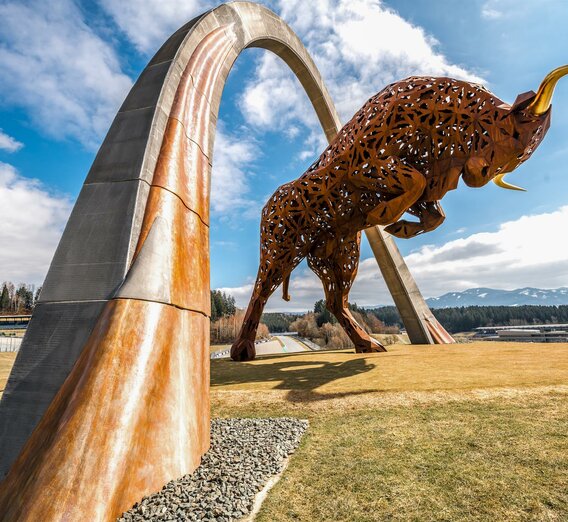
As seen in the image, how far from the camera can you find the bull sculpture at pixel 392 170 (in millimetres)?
7500

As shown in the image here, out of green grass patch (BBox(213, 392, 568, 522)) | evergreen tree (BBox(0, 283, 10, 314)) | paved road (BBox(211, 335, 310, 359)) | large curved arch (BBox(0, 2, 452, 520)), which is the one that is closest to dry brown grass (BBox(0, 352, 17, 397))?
large curved arch (BBox(0, 2, 452, 520))

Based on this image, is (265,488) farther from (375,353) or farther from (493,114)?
(375,353)

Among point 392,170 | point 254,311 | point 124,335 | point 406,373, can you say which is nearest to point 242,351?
point 254,311

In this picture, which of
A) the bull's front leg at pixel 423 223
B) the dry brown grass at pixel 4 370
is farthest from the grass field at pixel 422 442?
the dry brown grass at pixel 4 370

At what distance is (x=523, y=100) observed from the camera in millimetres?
7090

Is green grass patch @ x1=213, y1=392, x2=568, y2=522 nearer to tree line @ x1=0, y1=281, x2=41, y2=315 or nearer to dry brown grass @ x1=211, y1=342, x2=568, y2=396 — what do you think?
dry brown grass @ x1=211, y1=342, x2=568, y2=396

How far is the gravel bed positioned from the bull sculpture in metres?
6.00

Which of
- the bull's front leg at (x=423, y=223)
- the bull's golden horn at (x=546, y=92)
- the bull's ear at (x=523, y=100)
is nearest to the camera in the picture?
the bull's golden horn at (x=546, y=92)

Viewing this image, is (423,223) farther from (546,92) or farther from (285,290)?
(285,290)

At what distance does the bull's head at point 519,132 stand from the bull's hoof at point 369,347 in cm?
666

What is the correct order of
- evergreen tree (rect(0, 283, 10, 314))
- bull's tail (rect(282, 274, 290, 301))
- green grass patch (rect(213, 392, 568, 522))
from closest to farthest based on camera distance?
green grass patch (rect(213, 392, 568, 522)) < bull's tail (rect(282, 274, 290, 301)) < evergreen tree (rect(0, 283, 10, 314))

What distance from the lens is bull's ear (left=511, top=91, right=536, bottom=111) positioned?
277 inches

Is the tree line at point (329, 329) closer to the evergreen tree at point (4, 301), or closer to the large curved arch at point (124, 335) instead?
the large curved arch at point (124, 335)

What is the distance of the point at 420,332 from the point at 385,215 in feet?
28.8
